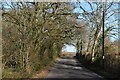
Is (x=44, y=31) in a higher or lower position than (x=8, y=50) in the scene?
higher

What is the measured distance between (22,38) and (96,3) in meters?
21.0

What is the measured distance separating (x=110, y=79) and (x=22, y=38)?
24.8 ft

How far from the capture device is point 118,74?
90.7 feet

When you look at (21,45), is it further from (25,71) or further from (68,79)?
(68,79)

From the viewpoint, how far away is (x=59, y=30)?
38969 millimetres

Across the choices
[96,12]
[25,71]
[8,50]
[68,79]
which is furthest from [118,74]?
[96,12]

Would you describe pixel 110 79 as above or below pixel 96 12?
below

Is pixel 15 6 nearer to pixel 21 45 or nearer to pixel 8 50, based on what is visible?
pixel 21 45

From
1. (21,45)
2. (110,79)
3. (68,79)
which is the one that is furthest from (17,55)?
(110,79)

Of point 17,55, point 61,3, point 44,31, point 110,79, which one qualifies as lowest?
point 110,79

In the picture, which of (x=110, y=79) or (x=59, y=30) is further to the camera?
(x=59, y=30)

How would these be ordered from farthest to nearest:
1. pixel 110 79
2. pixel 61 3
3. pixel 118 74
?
pixel 61 3
pixel 118 74
pixel 110 79

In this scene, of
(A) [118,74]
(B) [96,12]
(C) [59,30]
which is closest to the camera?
(A) [118,74]

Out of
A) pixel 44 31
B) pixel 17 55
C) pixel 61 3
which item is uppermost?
pixel 61 3
